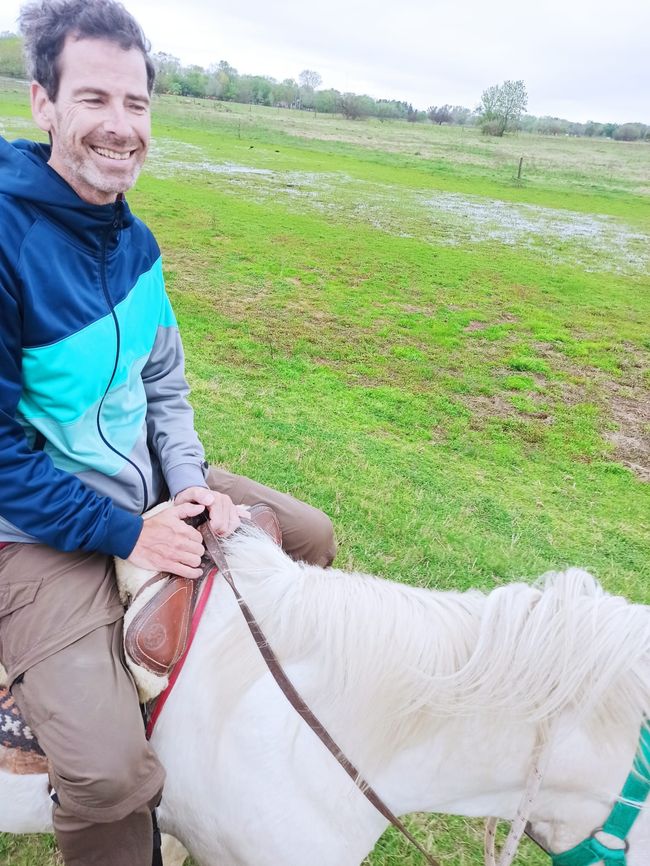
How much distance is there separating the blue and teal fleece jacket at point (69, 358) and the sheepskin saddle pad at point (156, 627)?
188mm

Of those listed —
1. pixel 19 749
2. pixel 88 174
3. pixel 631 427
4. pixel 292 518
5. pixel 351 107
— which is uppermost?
pixel 351 107

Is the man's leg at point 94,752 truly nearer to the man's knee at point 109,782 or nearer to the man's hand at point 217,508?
the man's knee at point 109,782

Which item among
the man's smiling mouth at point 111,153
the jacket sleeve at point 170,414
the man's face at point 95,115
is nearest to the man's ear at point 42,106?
the man's face at point 95,115

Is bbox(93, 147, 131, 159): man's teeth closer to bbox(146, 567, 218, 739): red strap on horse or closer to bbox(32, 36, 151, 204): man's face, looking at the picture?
bbox(32, 36, 151, 204): man's face

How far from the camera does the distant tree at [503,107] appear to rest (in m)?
59.8

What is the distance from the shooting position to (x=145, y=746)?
5.31 ft

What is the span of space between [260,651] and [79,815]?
639 mm

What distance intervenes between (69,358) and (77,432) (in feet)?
0.79

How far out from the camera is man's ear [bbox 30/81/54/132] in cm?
174

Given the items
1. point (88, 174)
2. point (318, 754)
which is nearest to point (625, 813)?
point (318, 754)

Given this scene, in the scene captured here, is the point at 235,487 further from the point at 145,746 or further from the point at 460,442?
the point at 460,442

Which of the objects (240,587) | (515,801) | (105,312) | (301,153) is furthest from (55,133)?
(301,153)

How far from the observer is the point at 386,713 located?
5.21ft

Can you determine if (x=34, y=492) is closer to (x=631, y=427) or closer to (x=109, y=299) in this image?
(x=109, y=299)
